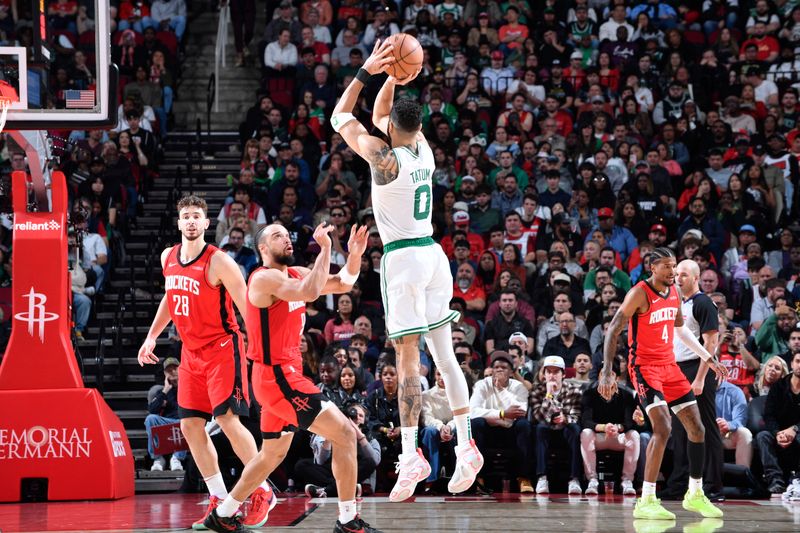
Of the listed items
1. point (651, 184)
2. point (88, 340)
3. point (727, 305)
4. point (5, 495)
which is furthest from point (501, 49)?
point (5, 495)

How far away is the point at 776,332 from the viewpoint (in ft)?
42.6

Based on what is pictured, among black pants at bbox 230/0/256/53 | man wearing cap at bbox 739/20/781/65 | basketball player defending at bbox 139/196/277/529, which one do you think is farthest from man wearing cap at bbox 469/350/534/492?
black pants at bbox 230/0/256/53

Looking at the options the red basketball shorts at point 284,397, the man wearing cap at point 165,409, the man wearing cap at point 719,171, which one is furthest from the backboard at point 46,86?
the man wearing cap at point 719,171

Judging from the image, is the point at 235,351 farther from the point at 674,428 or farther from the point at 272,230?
the point at 674,428

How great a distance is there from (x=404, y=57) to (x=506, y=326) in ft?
21.4

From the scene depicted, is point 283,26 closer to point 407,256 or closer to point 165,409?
point 165,409

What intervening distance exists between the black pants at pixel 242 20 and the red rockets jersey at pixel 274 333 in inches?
504

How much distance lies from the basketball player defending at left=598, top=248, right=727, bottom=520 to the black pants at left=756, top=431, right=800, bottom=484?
8.18 feet

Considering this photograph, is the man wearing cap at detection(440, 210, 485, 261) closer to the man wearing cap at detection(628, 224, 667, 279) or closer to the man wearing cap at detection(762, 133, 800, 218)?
the man wearing cap at detection(628, 224, 667, 279)

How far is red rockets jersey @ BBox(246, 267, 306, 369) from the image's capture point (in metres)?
7.43

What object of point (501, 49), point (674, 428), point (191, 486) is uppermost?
point (501, 49)

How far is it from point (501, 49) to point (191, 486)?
9727mm

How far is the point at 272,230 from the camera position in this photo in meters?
7.62

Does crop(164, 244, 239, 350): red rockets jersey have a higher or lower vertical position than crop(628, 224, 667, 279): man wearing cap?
lower
